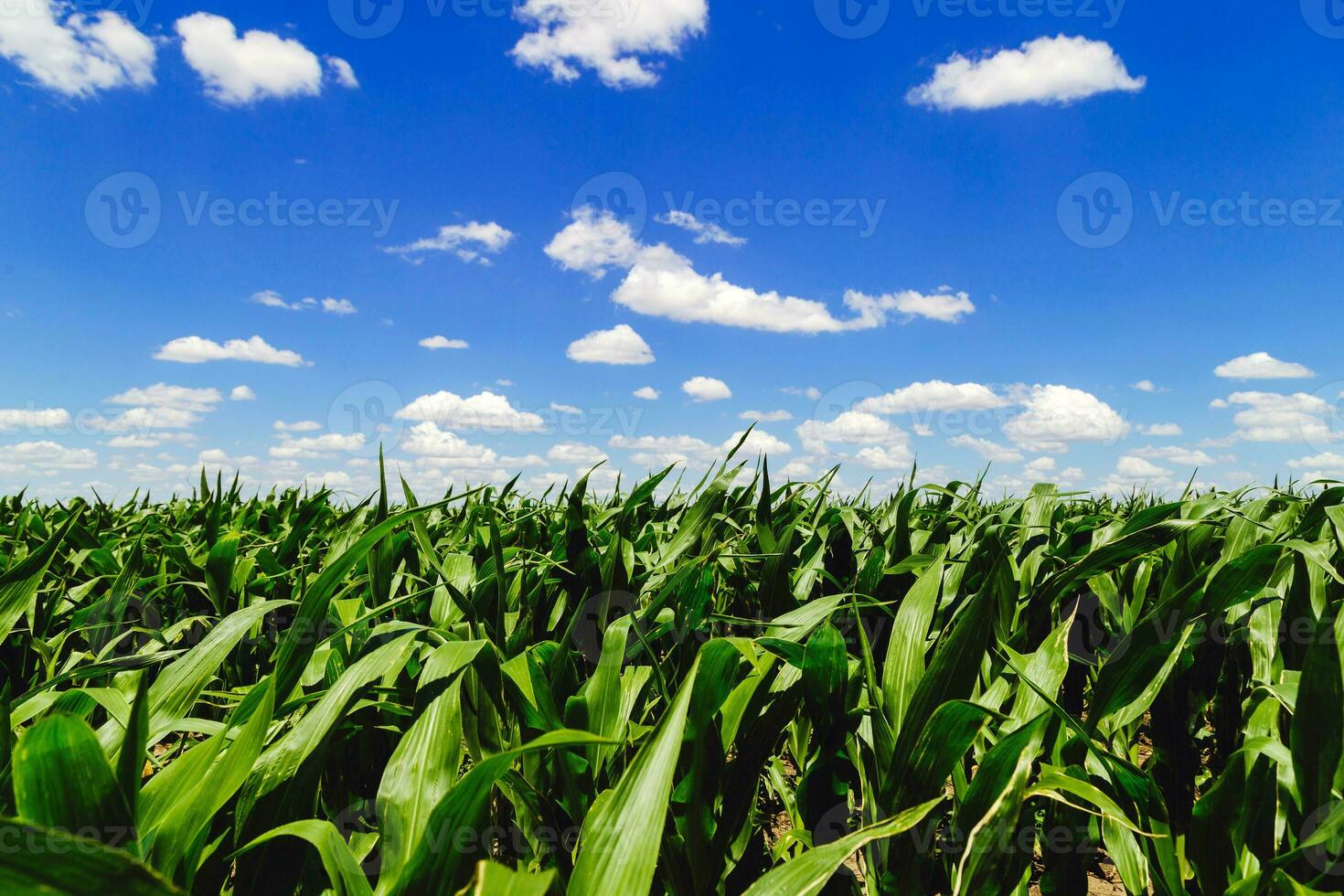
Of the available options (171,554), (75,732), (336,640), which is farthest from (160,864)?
(171,554)

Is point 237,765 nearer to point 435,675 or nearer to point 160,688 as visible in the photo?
point 435,675

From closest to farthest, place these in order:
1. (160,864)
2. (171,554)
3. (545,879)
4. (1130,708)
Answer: (545,879)
(160,864)
(1130,708)
(171,554)

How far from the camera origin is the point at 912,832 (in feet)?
2.93

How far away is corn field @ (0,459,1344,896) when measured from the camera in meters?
0.61

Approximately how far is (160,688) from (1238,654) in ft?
6.40

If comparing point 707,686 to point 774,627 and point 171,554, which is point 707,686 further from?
point 171,554

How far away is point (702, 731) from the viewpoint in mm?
884

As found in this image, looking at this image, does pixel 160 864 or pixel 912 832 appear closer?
pixel 160 864

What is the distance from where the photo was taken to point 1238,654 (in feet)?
5.40

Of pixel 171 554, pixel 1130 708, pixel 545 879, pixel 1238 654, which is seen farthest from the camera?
pixel 171 554

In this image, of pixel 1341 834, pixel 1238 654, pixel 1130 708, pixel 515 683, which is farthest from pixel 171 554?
pixel 1238 654

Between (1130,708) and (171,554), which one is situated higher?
(171,554)

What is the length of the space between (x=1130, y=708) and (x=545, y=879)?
1.05 m

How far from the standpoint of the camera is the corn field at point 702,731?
0.61m
